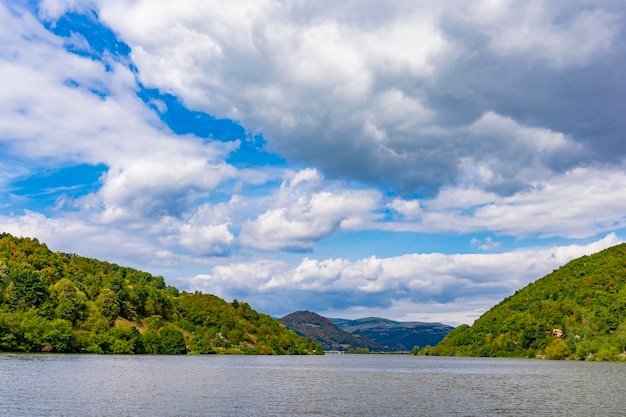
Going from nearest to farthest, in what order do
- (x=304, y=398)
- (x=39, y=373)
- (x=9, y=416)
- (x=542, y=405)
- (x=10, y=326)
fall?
(x=9, y=416) < (x=542, y=405) < (x=304, y=398) < (x=39, y=373) < (x=10, y=326)

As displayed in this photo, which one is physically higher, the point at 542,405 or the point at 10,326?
the point at 10,326

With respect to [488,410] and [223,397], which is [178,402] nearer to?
[223,397]

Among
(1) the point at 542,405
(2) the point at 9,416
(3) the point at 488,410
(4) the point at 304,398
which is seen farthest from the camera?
(4) the point at 304,398

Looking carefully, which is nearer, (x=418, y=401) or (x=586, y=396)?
(x=418, y=401)

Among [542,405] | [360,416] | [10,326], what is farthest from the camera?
[10,326]

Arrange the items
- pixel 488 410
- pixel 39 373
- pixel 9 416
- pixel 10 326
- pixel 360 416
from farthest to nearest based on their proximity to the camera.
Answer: pixel 10 326 < pixel 39 373 < pixel 488 410 < pixel 360 416 < pixel 9 416

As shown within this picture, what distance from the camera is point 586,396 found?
8562 centimetres

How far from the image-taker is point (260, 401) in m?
74.5

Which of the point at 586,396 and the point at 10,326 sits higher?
the point at 10,326

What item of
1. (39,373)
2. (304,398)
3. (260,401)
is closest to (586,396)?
(304,398)

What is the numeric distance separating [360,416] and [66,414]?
30.7 m

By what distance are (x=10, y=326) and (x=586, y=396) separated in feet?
580

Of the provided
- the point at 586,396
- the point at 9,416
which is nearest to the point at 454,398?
the point at 586,396

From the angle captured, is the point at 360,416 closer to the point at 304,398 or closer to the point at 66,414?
the point at 304,398
